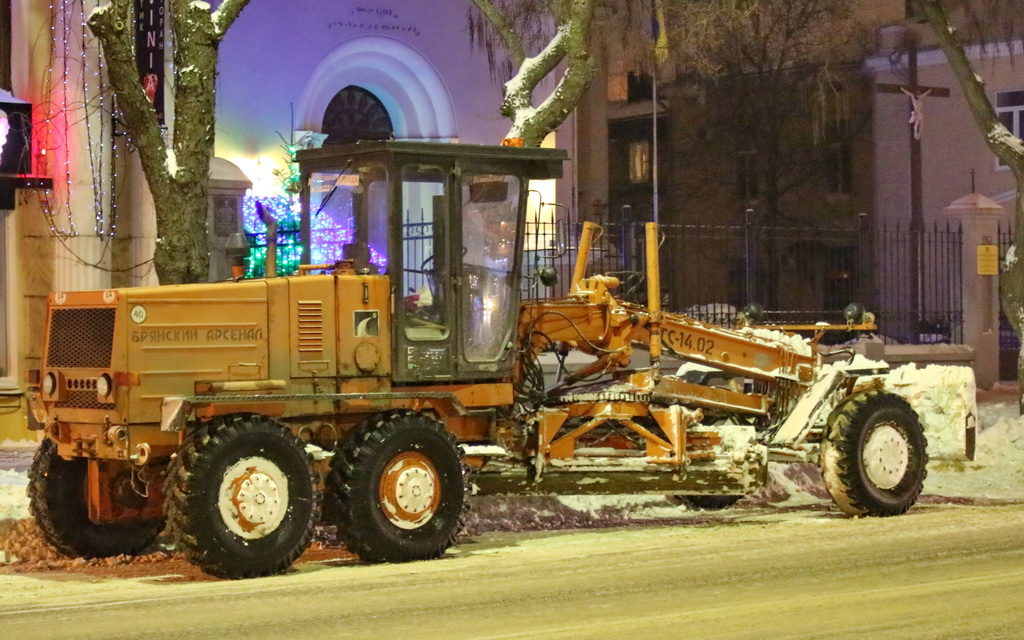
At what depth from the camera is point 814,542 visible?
453 inches

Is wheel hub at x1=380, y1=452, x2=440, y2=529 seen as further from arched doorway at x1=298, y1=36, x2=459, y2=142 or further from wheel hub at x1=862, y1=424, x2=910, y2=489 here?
arched doorway at x1=298, y1=36, x2=459, y2=142

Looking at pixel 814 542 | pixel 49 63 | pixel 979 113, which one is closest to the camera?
pixel 814 542

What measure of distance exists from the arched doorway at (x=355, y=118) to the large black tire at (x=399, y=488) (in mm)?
11790

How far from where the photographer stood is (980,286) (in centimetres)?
2570

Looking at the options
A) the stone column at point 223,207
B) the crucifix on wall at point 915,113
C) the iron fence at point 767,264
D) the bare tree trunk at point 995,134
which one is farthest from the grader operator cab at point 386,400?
the crucifix on wall at point 915,113

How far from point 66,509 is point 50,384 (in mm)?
1008

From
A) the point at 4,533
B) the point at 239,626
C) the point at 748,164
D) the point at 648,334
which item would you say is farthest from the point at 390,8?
the point at 748,164

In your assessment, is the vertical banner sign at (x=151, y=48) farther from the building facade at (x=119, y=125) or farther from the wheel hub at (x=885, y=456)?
the wheel hub at (x=885, y=456)

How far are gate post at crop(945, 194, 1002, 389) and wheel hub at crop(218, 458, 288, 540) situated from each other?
17670 millimetres

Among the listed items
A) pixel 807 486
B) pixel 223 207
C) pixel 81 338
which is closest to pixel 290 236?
pixel 223 207

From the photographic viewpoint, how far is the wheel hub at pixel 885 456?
1316 centimetres

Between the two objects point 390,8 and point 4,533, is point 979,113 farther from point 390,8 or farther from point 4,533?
point 4,533

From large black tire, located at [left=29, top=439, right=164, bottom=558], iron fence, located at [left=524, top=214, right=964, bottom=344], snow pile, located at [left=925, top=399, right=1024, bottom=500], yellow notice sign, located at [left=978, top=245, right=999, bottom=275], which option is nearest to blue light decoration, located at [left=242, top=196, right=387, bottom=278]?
iron fence, located at [left=524, top=214, right=964, bottom=344]

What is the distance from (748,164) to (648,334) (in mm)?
33425
